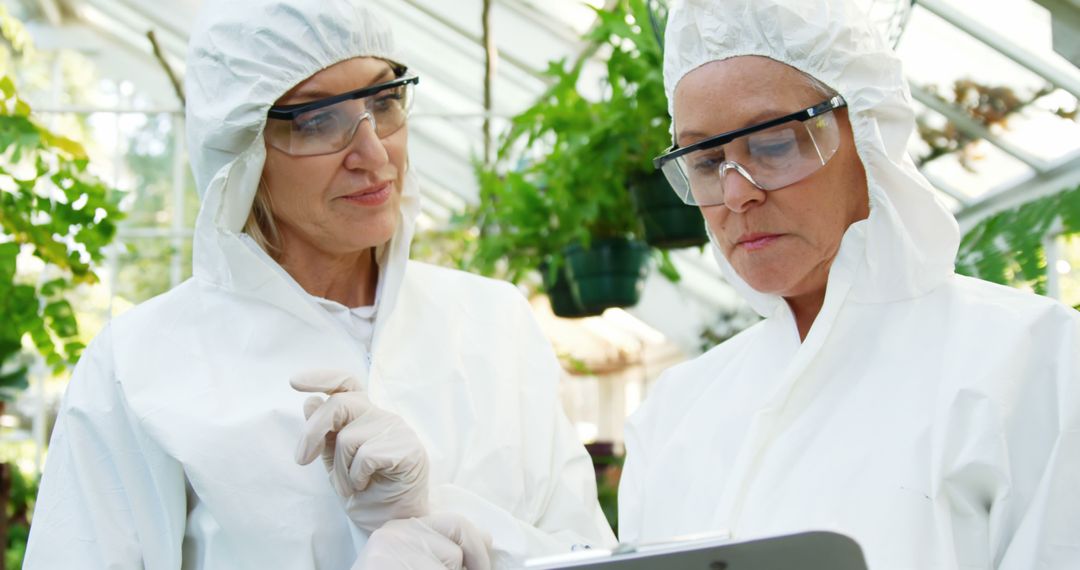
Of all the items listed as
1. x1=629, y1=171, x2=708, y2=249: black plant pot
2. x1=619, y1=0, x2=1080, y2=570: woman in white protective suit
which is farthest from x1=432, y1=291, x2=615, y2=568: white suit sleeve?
x1=629, y1=171, x2=708, y2=249: black plant pot

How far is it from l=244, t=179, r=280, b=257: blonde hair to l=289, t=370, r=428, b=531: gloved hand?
1.09 feet

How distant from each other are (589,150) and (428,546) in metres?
1.53

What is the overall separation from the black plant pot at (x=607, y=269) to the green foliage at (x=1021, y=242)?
3.69 feet

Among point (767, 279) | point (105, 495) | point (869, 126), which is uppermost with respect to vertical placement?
point (869, 126)

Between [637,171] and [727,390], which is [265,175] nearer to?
[727,390]

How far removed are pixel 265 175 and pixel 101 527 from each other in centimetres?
58

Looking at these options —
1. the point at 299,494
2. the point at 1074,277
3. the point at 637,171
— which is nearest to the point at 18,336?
the point at 299,494

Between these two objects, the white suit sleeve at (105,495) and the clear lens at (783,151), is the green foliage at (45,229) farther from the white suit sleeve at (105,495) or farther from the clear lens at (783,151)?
the clear lens at (783,151)

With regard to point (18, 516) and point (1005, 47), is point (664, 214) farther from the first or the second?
point (18, 516)

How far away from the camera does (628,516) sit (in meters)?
1.72

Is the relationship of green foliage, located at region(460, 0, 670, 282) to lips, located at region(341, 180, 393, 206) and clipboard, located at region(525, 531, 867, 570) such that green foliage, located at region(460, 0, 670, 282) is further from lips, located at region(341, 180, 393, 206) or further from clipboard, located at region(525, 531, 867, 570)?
clipboard, located at region(525, 531, 867, 570)

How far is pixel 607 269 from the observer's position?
3234 millimetres

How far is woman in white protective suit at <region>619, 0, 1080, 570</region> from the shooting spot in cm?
129

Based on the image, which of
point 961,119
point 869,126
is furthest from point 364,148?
point 961,119
